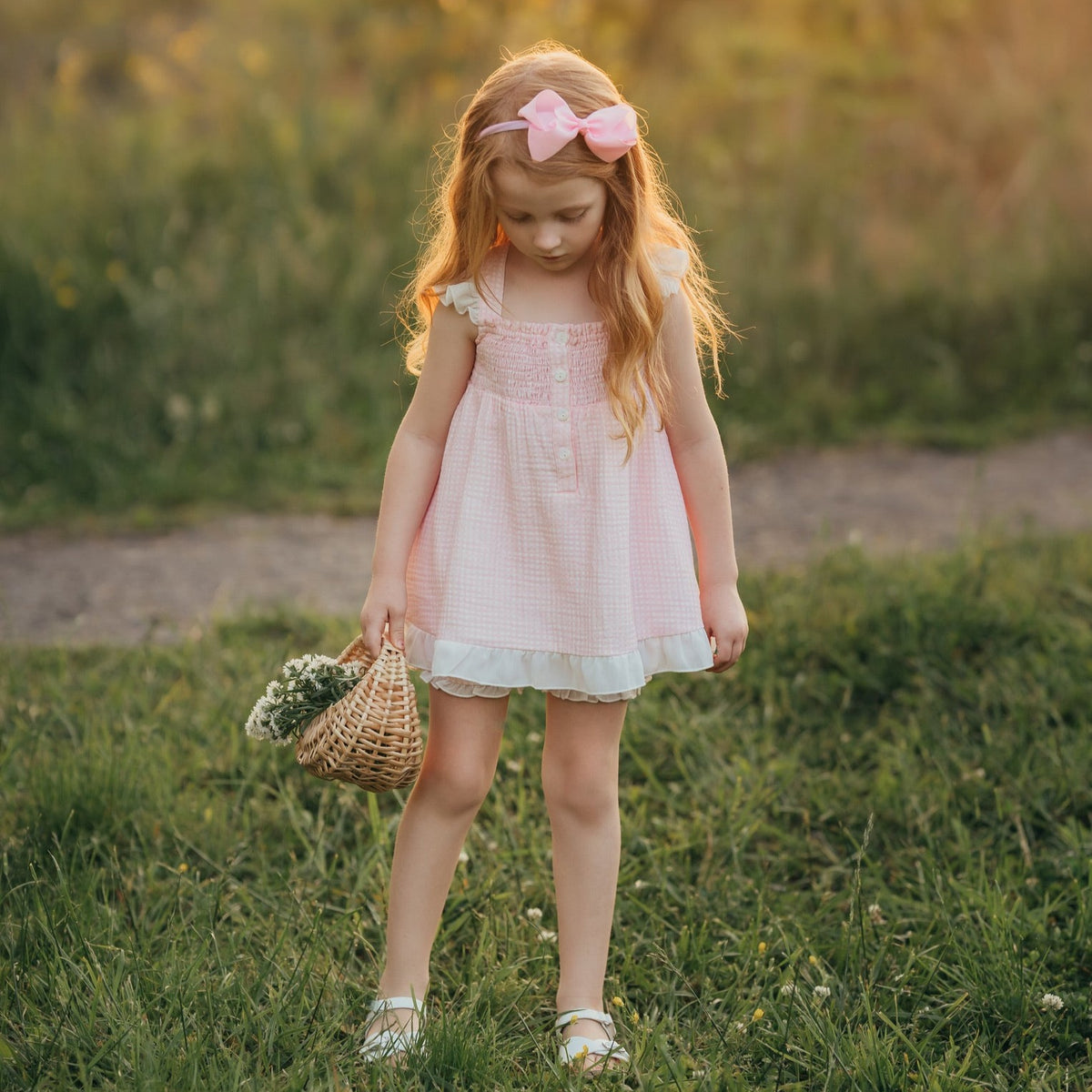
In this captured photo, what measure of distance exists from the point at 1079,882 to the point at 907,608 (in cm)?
91

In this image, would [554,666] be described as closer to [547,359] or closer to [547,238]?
[547,359]

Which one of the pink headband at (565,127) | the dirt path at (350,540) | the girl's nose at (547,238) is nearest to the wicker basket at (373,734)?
the girl's nose at (547,238)

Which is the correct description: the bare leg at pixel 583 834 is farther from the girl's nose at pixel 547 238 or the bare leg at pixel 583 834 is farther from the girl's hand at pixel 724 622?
the girl's nose at pixel 547 238

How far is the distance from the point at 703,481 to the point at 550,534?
0.89 feet

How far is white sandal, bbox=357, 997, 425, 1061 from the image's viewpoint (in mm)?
1896

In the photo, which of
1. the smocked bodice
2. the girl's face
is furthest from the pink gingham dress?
the girl's face

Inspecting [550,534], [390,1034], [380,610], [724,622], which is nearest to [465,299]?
[550,534]

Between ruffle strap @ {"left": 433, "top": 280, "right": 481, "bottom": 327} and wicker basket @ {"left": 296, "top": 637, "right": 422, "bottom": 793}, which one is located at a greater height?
ruffle strap @ {"left": 433, "top": 280, "right": 481, "bottom": 327}

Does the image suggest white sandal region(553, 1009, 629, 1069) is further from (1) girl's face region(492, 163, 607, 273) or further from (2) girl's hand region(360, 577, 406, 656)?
(1) girl's face region(492, 163, 607, 273)

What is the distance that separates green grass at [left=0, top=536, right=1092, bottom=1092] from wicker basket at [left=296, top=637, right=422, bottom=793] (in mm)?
326

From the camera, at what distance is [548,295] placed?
1979mm

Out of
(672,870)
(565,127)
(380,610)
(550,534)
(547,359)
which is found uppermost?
(565,127)

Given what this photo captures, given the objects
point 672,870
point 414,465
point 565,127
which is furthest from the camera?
point 672,870

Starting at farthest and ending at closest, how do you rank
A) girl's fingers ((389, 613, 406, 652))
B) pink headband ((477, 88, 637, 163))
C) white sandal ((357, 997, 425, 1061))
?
girl's fingers ((389, 613, 406, 652)) < white sandal ((357, 997, 425, 1061)) < pink headband ((477, 88, 637, 163))
